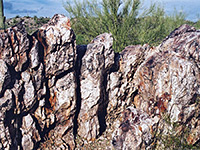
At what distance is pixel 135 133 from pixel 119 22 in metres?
10.1

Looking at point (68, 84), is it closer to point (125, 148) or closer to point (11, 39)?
point (11, 39)

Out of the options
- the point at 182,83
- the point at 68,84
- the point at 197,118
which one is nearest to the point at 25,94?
the point at 68,84

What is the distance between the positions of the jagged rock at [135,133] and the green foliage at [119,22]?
868 cm

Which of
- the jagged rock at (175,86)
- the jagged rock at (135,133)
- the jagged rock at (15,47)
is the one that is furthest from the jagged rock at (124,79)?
the jagged rock at (15,47)

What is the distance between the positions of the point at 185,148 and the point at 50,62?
565 cm

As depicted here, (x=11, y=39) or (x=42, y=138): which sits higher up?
(x=11, y=39)

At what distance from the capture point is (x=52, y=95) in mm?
8219

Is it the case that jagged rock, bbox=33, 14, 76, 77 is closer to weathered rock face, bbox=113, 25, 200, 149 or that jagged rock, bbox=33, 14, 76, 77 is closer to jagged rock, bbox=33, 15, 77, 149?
jagged rock, bbox=33, 15, 77, 149

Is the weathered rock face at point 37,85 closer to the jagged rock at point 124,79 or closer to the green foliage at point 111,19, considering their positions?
the jagged rock at point 124,79

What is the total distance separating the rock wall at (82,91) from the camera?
275 inches

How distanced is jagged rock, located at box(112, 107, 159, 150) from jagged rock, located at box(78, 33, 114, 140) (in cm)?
209

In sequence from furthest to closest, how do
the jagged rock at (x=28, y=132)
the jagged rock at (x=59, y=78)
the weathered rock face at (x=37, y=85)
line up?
the jagged rock at (x=59, y=78), the jagged rock at (x=28, y=132), the weathered rock face at (x=37, y=85)

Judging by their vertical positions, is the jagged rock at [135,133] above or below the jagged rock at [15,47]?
below

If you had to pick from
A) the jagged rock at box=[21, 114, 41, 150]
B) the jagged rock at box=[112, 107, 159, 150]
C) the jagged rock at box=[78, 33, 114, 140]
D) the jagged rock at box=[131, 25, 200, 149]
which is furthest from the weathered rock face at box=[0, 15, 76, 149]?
the jagged rock at box=[131, 25, 200, 149]
